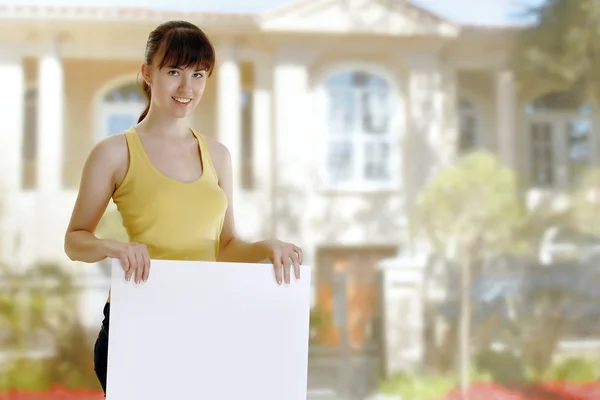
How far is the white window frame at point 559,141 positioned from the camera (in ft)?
15.6

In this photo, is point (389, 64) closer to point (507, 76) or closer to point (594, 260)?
point (507, 76)

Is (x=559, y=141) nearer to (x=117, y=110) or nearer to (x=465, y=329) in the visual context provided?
(x=465, y=329)

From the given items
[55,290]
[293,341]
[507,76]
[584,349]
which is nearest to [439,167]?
[507,76]

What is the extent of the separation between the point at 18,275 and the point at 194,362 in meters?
3.71

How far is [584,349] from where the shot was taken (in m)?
4.68

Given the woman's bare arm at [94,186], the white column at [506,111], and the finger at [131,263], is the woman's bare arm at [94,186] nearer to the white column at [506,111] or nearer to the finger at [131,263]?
the finger at [131,263]

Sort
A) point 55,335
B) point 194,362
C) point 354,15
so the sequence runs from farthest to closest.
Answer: point 354,15
point 55,335
point 194,362

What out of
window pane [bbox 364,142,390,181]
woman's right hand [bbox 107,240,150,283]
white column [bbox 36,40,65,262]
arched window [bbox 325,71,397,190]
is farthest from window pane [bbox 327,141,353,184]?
woman's right hand [bbox 107,240,150,283]

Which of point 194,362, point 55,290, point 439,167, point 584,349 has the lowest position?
point 584,349

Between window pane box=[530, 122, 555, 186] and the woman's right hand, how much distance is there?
4091 mm

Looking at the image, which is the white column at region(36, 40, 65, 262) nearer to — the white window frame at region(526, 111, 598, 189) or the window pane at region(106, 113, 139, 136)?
the window pane at region(106, 113, 139, 136)

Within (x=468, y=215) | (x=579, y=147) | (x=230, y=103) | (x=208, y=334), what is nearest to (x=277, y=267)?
(x=208, y=334)

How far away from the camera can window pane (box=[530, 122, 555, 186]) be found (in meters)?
4.77

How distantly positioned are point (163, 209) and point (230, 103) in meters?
3.50
